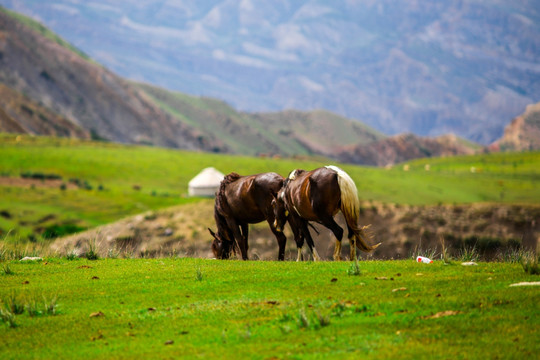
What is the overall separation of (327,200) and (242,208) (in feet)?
11.9

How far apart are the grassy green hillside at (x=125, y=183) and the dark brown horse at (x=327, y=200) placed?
4007 cm

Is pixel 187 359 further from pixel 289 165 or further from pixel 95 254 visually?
pixel 289 165

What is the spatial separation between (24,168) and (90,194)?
1751cm

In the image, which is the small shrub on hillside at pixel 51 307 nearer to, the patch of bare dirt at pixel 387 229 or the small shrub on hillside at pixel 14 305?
the small shrub on hillside at pixel 14 305

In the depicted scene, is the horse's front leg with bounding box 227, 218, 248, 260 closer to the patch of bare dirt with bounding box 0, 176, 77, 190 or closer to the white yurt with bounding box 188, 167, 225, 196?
the white yurt with bounding box 188, 167, 225, 196

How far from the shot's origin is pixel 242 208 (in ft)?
70.6

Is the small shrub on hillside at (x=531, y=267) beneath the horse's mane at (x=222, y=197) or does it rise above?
beneath

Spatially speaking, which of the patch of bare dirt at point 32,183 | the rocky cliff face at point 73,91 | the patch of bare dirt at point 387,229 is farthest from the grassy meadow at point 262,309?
the rocky cliff face at point 73,91

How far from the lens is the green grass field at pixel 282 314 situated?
10617 mm

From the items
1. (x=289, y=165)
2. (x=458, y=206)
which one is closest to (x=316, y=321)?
(x=458, y=206)

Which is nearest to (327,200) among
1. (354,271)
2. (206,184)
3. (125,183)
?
(354,271)

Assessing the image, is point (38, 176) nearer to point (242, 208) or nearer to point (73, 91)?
point (242, 208)

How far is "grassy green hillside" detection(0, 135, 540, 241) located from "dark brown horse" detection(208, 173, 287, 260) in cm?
3652

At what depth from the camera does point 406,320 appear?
11.6 metres
